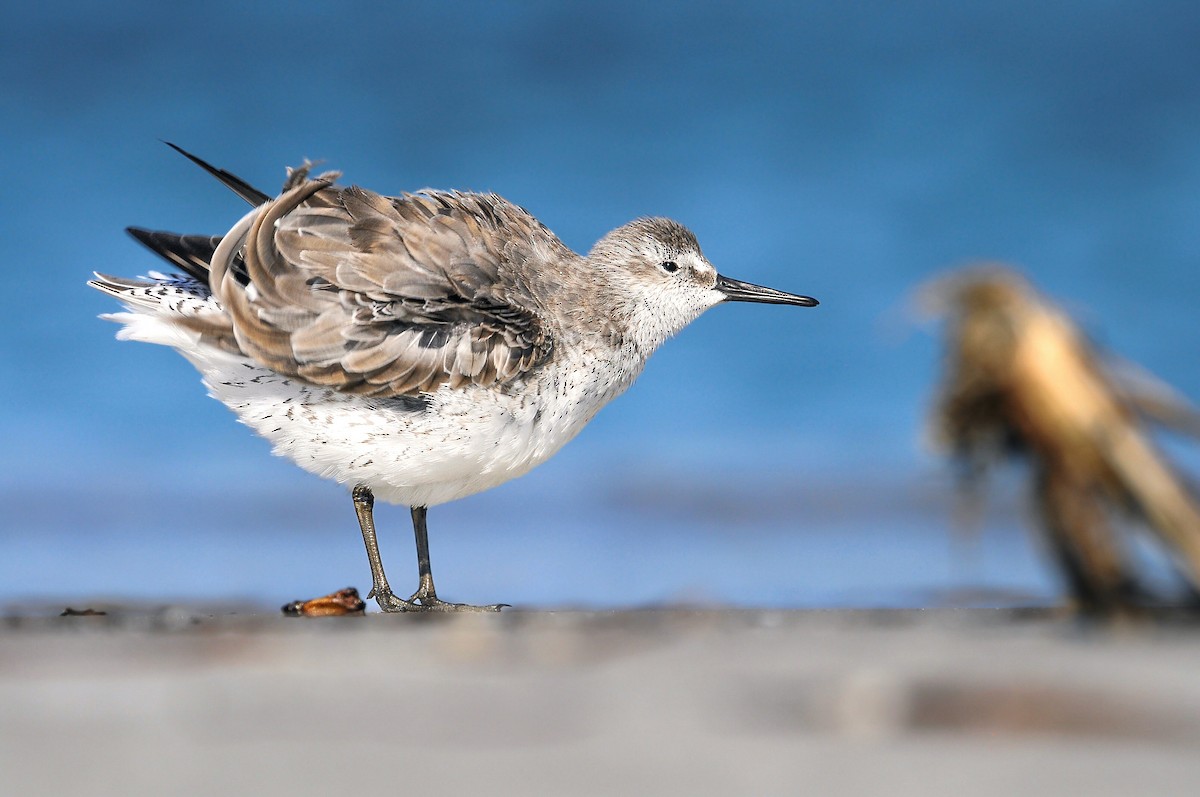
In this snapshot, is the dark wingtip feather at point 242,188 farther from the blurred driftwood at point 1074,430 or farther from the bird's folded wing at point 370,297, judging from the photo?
the blurred driftwood at point 1074,430

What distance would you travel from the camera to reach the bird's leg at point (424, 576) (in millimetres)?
6418

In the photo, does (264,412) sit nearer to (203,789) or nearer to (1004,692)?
(203,789)

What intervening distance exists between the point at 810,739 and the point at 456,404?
9.47 feet

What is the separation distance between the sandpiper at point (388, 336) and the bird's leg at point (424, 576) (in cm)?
1

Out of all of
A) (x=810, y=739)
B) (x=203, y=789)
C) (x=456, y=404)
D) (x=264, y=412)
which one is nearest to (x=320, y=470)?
(x=264, y=412)

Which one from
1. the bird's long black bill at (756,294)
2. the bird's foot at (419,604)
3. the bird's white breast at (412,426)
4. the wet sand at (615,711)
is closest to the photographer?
the wet sand at (615,711)

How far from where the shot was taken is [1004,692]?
3869 mm

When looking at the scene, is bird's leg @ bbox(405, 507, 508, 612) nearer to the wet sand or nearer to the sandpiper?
the sandpiper

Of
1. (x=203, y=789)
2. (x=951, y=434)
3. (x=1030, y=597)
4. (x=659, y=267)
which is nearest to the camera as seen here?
(x=203, y=789)

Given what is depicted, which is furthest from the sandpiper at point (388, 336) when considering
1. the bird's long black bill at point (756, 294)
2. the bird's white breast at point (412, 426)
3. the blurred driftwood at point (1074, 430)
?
the blurred driftwood at point (1074, 430)

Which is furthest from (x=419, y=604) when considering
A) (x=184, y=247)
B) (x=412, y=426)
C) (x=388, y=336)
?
(x=184, y=247)

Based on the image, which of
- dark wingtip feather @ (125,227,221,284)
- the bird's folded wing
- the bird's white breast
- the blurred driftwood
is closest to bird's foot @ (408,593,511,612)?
the bird's white breast

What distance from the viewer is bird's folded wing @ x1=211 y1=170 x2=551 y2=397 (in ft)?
19.4

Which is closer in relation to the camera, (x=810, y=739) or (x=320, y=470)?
(x=810, y=739)
